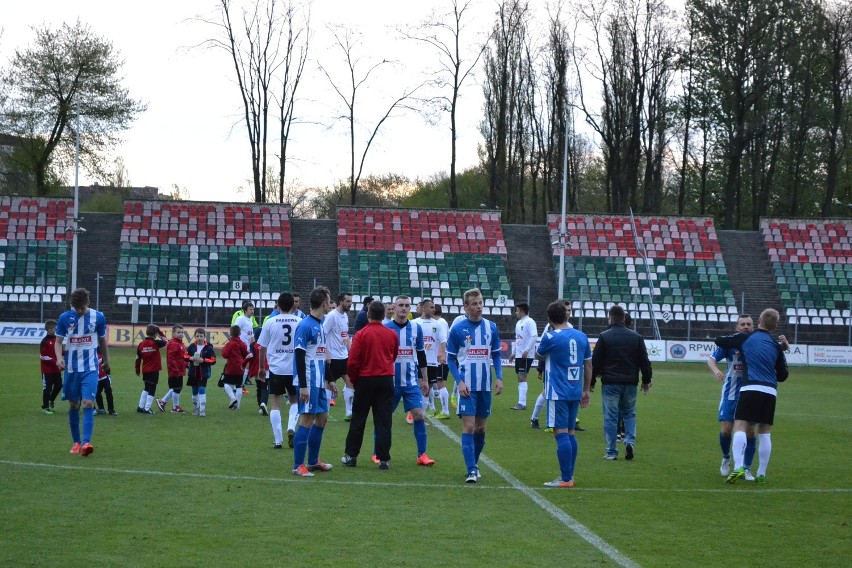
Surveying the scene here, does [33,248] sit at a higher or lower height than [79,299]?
higher

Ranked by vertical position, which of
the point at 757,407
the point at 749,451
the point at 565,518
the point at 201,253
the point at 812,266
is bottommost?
the point at 565,518

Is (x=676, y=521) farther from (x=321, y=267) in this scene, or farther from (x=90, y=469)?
(x=321, y=267)

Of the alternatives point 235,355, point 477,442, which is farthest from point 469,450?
point 235,355

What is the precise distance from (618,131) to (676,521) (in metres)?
48.9

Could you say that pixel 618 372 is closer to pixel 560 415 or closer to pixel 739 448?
pixel 739 448

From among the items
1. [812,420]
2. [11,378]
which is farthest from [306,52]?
[812,420]

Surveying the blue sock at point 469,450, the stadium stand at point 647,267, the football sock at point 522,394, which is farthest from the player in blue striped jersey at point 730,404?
the stadium stand at point 647,267

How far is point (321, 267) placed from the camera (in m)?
47.1

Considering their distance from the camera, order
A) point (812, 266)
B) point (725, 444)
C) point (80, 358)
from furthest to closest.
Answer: point (812, 266) → point (80, 358) → point (725, 444)

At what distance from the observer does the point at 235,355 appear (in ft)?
61.8

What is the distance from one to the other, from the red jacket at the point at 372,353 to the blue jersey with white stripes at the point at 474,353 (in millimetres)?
834

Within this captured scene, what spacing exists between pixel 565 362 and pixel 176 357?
373 inches

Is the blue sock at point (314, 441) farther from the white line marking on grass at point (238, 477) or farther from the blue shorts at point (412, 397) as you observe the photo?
the blue shorts at point (412, 397)

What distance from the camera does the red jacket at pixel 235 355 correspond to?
18859 mm
